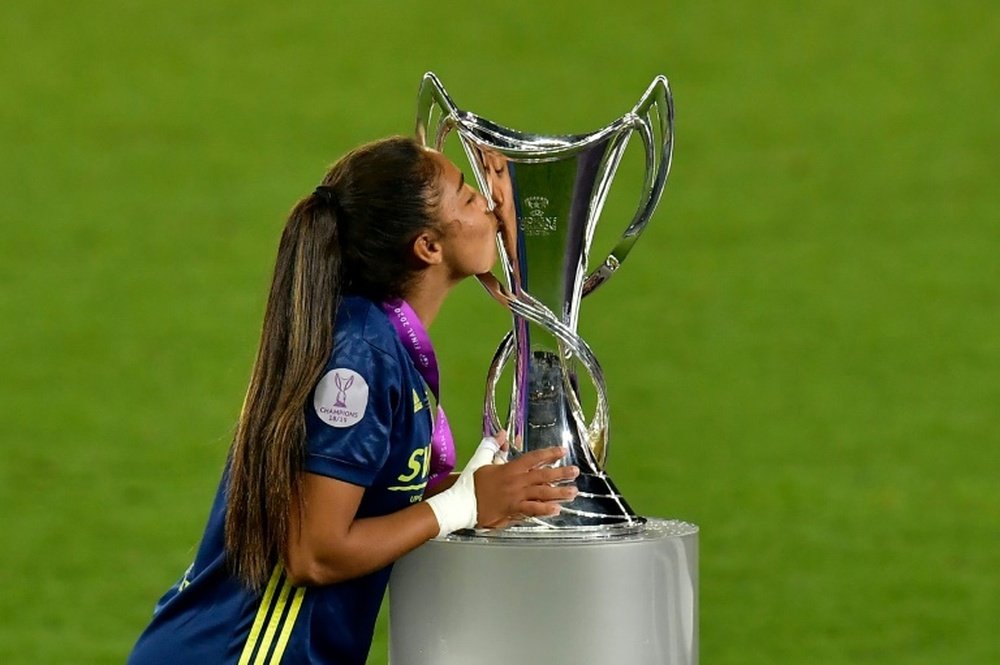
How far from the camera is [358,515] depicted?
2061mm

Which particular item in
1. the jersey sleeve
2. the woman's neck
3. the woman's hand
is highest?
the woman's neck

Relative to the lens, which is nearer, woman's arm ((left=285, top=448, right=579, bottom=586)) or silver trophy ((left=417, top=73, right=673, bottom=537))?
woman's arm ((left=285, top=448, right=579, bottom=586))

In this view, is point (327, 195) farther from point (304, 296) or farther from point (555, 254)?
point (555, 254)

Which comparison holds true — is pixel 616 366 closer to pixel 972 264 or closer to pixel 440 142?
pixel 972 264

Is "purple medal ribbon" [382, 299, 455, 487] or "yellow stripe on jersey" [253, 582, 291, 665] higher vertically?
"purple medal ribbon" [382, 299, 455, 487]

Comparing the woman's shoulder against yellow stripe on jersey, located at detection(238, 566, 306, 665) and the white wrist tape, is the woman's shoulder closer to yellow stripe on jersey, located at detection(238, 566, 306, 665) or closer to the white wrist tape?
the white wrist tape

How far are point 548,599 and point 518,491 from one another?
13cm

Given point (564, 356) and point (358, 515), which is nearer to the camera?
point (358, 515)

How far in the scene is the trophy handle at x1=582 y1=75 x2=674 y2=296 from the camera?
216 cm

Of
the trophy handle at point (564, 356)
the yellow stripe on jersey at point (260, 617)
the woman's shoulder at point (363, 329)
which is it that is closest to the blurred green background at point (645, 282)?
the trophy handle at point (564, 356)

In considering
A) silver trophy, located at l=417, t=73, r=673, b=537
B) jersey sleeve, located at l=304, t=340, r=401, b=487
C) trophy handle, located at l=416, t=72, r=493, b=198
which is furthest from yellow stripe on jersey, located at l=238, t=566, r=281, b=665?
trophy handle, located at l=416, t=72, r=493, b=198

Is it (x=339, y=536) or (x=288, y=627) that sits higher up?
(x=339, y=536)

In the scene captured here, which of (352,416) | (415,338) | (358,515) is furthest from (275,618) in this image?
(415,338)

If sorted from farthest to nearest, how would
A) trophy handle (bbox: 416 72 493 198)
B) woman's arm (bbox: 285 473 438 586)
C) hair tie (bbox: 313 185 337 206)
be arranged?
1. trophy handle (bbox: 416 72 493 198)
2. hair tie (bbox: 313 185 337 206)
3. woman's arm (bbox: 285 473 438 586)
